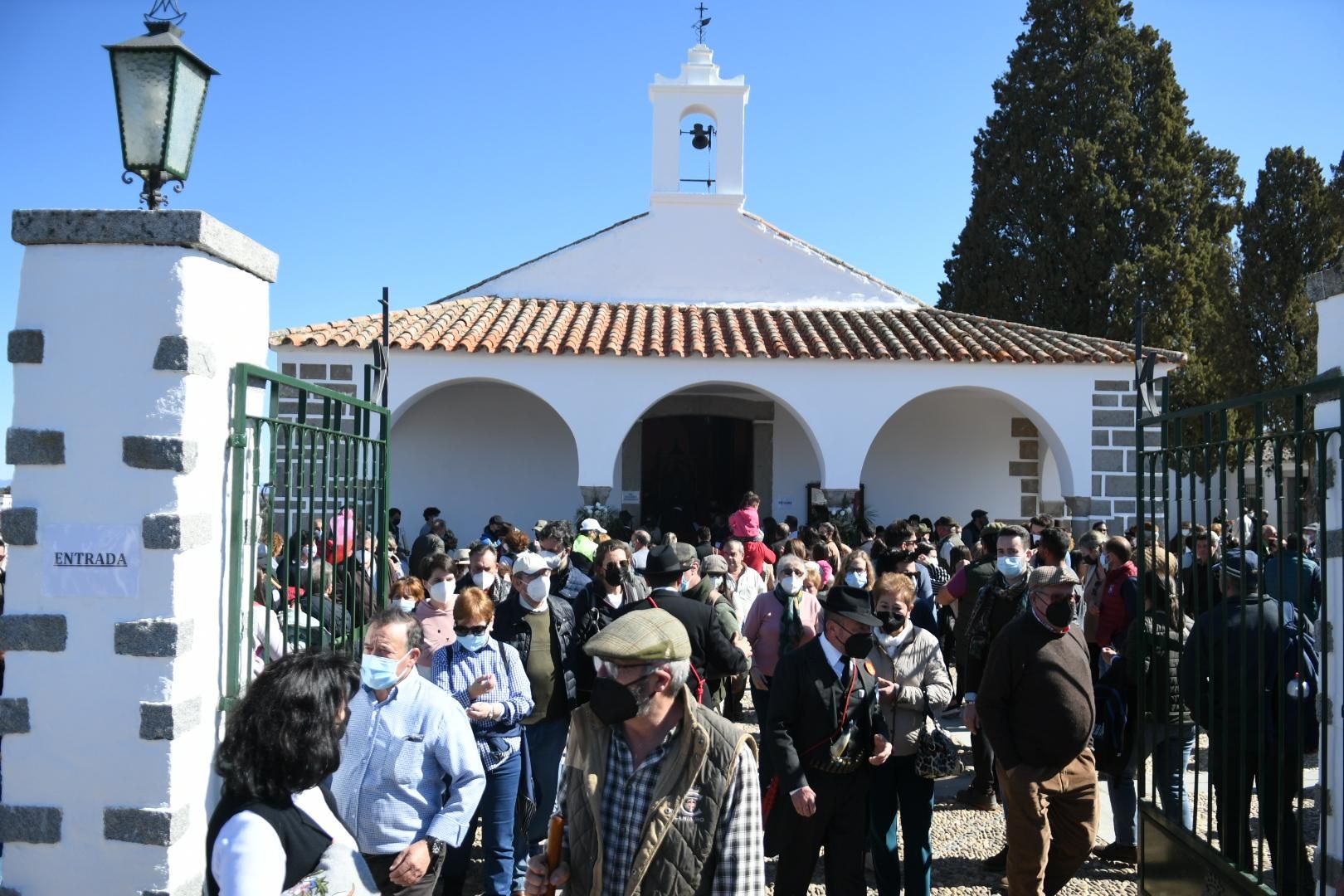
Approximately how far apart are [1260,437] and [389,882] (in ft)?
10.7

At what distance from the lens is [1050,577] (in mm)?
4477

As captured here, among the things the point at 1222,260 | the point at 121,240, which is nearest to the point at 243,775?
the point at 121,240

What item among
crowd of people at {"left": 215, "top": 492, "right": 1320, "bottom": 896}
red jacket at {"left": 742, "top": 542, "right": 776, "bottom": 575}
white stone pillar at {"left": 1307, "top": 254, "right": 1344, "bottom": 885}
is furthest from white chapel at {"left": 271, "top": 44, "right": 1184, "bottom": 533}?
white stone pillar at {"left": 1307, "top": 254, "right": 1344, "bottom": 885}

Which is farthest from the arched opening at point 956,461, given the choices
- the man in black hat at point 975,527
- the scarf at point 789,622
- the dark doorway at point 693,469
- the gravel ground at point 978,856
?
the scarf at point 789,622

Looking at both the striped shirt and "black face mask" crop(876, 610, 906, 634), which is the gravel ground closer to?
"black face mask" crop(876, 610, 906, 634)

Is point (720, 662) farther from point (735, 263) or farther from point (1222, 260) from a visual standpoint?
point (1222, 260)

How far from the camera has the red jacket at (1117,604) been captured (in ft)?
20.4

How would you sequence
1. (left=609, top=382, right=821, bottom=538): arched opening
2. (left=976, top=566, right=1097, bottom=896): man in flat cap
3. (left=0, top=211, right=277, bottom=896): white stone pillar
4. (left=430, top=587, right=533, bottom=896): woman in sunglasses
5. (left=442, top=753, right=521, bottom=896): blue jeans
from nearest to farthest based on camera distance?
(left=0, top=211, right=277, bottom=896): white stone pillar
(left=976, top=566, right=1097, bottom=896): man in flat cap
(left=430, top=587, right=533, bottom=896): woman in sunglasses
(left=442, top=753, right=521, bottom=896): blue jeans
(left=609, top=382, right=821, bottom=538): arched opening

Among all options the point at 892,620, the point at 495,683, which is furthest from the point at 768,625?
the point at 495,683

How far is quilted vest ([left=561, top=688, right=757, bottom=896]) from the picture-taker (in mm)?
2652

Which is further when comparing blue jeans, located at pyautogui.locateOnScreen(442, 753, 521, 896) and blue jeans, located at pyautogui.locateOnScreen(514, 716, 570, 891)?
blue jeans, located at pyautogui.locateOnScreen(514, 716, 570, 891)

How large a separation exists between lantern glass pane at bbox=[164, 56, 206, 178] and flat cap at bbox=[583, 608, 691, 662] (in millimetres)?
2576

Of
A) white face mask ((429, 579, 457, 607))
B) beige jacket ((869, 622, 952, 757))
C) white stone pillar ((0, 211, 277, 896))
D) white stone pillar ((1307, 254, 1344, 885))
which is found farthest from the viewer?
white face mask ((429, 579, 457, 607))

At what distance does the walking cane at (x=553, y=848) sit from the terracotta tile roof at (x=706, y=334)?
1040 centimetres
